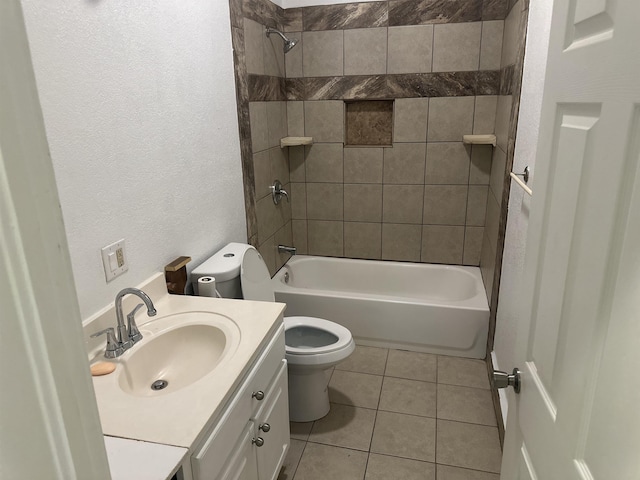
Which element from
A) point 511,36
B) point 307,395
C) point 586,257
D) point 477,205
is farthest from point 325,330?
point 511,36

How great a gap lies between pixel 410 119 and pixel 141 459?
8.97 feet

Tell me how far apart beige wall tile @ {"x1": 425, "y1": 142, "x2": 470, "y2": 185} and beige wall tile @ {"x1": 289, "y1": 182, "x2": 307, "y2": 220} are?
941mm

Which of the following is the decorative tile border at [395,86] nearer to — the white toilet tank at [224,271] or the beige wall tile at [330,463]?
the white toilet tank at [224,271]

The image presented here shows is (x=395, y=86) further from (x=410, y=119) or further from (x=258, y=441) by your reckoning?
(x=258, y=441)

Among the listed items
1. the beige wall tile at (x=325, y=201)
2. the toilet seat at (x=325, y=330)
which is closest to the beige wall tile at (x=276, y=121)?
the beige wall tile at (x=325, y=201)

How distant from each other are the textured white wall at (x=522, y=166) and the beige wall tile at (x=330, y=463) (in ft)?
2.40

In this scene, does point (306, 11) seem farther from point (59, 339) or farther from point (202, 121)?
point (59, 339)

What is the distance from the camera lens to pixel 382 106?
321 cm

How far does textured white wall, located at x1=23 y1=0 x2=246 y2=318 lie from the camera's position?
128 cm

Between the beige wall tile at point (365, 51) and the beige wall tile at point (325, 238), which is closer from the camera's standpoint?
the beige wall tile at point (365, 51)

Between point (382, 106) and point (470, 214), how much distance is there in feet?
3.29

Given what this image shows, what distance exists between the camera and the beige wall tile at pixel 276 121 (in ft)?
9.67

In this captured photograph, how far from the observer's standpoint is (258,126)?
8.98 ft

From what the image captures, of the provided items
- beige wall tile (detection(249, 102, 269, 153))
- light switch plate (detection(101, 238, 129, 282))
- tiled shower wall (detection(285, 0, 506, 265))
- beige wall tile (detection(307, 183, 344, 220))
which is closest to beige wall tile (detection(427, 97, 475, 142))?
tiled shower wall (detection(285, 0, 506, 265))
